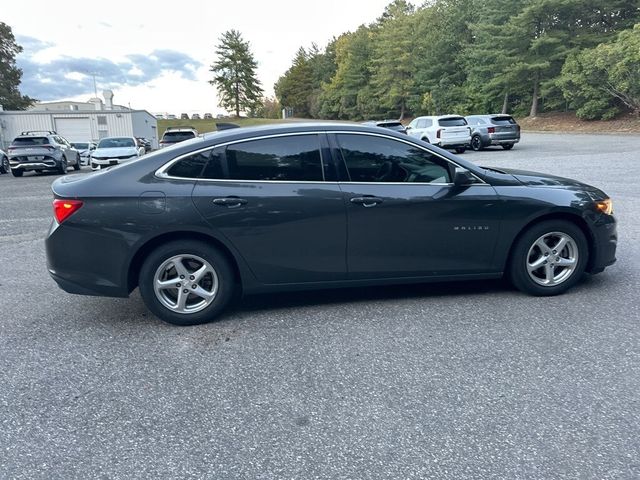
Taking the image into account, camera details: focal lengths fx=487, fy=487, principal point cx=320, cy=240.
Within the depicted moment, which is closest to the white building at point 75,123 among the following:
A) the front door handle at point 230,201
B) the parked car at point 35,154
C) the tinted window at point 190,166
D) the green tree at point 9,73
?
the green tree at point 9,73

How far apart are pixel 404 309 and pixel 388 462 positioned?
1.98 m

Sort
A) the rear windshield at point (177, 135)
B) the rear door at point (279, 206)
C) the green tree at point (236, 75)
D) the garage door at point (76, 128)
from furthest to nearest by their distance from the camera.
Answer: the green tree at point (236, 75), the garage door at point (76, 128), the rear windshield at point (177, 135), the rear door at point (279, 206)

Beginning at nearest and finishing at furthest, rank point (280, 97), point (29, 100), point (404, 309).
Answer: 1. point (404, 309)
2. point (29, 100)
3. point (280, 97)

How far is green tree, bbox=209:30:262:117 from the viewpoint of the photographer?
88.2m

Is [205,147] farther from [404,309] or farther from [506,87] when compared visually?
[506,87]

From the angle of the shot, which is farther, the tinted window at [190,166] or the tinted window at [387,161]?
the tinted window at [387,161]

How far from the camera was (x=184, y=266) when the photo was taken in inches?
155

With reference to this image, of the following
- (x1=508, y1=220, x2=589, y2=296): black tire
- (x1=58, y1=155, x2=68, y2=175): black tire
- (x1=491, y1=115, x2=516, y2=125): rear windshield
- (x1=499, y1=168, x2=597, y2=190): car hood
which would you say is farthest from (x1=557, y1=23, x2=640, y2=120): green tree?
(x1=58, y1=155, x2=68, y2=175): black tire

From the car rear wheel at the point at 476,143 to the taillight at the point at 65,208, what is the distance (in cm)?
2121

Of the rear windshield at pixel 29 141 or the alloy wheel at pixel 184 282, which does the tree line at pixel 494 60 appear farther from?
the alloy wheel at pixel 184 282

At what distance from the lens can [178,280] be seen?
12.9 ft

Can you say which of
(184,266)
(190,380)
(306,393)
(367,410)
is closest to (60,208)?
(184,266)

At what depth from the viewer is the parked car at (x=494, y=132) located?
A: 2188 cm

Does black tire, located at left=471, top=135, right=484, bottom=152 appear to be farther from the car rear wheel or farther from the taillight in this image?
the taillight
